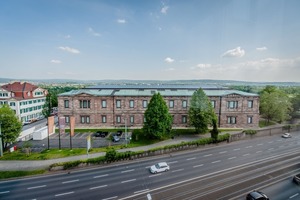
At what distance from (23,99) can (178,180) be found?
201 ft

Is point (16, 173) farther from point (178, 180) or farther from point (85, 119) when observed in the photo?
point (85, 119)

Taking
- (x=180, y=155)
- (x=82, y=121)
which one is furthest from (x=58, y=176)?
(x=82, y=121)

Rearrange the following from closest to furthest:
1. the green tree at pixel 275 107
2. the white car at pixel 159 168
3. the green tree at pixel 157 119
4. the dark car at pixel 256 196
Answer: the dark car at pixel 256 196
the white car at pixel 159 168
the green tree at pixel 157 119
the green tree at pixel 275 107

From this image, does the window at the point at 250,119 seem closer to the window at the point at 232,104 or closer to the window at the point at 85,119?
the window at the point at 232,104

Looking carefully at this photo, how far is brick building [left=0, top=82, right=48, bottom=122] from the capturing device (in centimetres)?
5778

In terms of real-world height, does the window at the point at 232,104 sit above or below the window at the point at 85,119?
above

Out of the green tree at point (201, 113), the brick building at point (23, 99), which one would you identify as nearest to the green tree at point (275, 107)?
the green tree at point (201, 113)

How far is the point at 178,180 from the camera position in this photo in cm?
2388

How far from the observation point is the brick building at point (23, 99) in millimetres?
57781

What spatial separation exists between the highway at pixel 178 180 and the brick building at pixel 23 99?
43.0m

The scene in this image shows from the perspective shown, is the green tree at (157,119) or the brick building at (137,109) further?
the brick building at (137,109)

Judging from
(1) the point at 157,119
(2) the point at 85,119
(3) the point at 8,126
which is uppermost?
(1) the point at 157,119

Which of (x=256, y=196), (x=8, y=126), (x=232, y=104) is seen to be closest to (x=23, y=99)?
A: (x=8, y=126)

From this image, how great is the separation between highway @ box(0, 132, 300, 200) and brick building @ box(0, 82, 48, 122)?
141 ft
